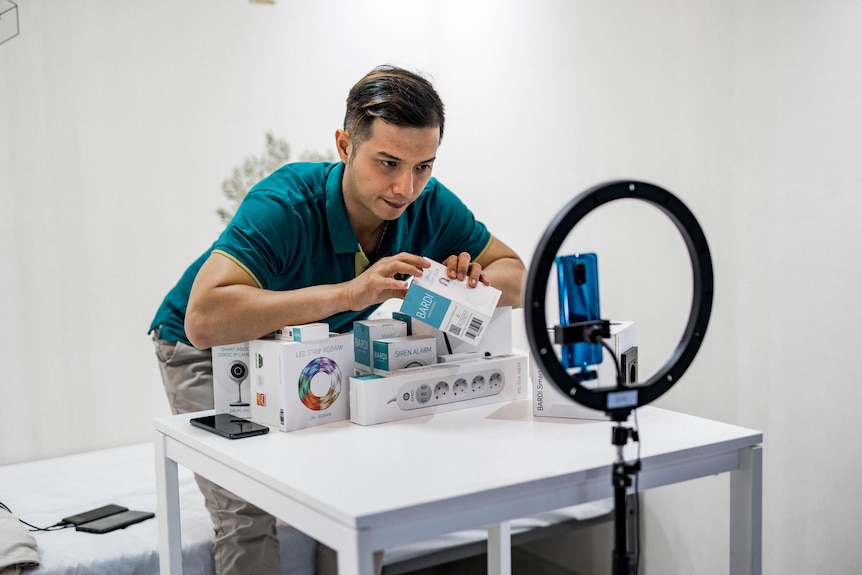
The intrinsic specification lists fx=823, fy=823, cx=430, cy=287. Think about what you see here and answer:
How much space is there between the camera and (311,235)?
1.77m

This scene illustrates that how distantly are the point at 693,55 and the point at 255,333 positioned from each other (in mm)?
1482

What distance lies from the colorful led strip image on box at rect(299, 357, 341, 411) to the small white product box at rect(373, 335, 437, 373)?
3.5 inches

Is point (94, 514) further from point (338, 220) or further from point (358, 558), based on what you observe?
point (358, 558)

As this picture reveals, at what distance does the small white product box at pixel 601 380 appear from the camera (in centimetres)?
138

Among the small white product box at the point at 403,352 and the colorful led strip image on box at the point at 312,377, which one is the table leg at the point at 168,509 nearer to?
the colorful led strip image on box at the point at 312,377

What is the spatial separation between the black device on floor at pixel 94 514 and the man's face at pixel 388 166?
1.02 m

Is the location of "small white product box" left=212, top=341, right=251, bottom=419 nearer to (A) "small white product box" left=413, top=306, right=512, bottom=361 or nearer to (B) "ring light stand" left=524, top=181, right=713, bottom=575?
(A) "small white product box" left=413, top=306, right=512, bottom=361

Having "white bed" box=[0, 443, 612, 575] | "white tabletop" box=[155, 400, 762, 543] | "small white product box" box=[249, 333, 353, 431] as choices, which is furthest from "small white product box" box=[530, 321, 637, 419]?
"white bed" box=[0, 443, 612, 575]

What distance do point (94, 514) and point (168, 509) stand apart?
25.7 inches

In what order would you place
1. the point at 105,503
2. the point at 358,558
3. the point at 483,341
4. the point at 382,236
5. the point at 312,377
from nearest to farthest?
the point at 358,558 < the point at 312,377 < the point at 483,341 < the point at 382,236 < the point at 105,503

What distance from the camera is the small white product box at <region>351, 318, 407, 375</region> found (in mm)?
1533

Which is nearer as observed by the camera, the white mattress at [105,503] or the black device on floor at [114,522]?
the white mattress at [105,503]

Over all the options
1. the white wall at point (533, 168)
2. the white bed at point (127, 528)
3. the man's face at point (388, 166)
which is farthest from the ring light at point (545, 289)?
the white bed at point (127, 528)

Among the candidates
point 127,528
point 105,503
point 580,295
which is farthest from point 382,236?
point 105,503
